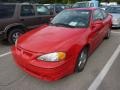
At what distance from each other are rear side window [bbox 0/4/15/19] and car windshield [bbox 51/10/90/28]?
87.4 inches

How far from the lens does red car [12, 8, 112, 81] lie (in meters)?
3.25

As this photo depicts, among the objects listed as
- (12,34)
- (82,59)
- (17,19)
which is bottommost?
(82,59)

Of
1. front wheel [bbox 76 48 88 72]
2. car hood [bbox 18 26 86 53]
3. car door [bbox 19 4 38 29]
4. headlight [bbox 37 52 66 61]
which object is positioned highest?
car door [bbox 19 4 38 29]

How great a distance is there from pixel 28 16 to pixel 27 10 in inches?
10.8

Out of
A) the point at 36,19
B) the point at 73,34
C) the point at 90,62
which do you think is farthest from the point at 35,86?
the point at 36,19

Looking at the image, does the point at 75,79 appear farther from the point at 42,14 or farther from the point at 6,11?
the point at 42,14

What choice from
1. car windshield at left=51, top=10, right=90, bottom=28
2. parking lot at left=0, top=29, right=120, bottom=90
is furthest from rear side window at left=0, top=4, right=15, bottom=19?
car windshield at left=51, top=10, right=90, bottom=28

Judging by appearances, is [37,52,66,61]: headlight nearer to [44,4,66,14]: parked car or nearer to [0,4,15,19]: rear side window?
[0,4,15,19]: rear side window

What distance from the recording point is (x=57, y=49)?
131 inches

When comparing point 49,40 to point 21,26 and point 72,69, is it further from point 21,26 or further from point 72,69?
point 21,26

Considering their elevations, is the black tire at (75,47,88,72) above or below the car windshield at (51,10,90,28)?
below

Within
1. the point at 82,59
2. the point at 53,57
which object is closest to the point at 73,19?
the point at 82,59

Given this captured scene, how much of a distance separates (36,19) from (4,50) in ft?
6.86

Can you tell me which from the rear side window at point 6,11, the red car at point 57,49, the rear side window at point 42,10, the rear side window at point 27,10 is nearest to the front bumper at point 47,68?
the red car at point 57,49
